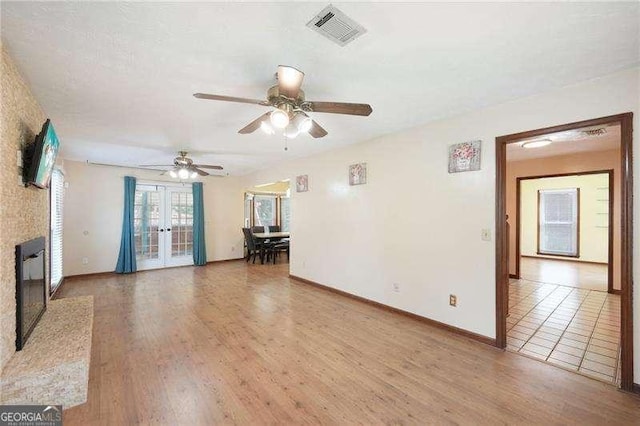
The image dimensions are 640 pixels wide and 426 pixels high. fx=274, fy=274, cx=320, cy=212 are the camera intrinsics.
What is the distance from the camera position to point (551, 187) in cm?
738

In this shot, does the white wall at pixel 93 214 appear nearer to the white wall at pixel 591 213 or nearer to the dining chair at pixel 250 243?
the dining chair at pixel 250 243

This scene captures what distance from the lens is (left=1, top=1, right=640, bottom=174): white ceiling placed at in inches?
59.0

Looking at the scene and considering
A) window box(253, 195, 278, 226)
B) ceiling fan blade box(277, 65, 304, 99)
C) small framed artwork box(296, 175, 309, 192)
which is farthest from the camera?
window box(253, 195, 278, 226)

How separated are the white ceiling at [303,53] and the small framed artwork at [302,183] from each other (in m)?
2.30

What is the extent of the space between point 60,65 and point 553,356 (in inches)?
188

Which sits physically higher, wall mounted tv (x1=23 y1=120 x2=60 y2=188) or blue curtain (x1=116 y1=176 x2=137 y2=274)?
wall mounted tv (x1=23 y1=120 x2=60 y2=188)

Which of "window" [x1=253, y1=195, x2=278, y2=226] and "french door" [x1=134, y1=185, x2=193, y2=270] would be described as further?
"window" [x1=253, y1=195, x2=278, y2=226]

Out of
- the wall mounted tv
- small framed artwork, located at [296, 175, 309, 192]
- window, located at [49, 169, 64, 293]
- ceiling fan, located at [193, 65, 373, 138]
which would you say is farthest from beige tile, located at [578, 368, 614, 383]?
window, located at [49, 169, 64, 293]

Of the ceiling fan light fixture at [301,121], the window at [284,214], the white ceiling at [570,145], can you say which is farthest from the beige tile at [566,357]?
the window at [284,214]

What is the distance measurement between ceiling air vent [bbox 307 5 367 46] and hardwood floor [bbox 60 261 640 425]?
7.89 ft

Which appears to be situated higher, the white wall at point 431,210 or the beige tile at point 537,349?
the white wall at point 431,210

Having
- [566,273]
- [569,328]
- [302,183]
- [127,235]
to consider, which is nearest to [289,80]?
[302,183]

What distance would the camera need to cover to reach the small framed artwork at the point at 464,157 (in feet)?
9.55

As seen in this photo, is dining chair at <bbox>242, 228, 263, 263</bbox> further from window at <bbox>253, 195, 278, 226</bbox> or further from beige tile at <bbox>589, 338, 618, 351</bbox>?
beige tile at <bbox>589, 338, 618, 351</bbox>
